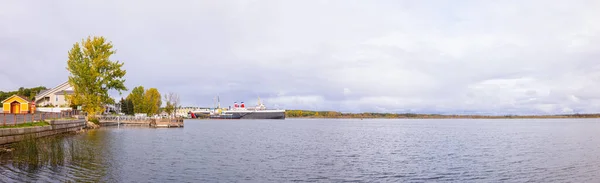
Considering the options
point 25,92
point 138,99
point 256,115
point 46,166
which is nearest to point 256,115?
point 256,115

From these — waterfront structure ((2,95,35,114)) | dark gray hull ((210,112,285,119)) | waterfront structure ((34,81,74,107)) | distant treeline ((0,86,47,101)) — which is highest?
distant treeline ((0,86,47,101))

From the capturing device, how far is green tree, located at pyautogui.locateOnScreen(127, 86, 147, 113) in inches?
4422

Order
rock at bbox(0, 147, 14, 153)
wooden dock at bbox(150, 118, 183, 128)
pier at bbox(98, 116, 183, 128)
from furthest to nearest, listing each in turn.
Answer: wooden dock at bbox(150, 118, 183, 128) < pier at bbox(98, 116, 183, 128) < rock at bbox(0, 147, 14, 153)

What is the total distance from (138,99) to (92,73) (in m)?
61.0

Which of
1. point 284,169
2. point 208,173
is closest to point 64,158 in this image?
point 208,173

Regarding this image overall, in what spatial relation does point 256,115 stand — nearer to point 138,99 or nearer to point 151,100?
point 151,100

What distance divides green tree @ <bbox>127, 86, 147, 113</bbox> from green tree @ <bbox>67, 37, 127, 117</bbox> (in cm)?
5653

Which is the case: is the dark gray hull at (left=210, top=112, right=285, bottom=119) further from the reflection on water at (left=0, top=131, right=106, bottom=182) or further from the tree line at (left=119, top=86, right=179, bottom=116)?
the reflection on water at (left=0, top=131, right=106, bottom=182)

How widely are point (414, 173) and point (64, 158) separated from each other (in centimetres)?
1838

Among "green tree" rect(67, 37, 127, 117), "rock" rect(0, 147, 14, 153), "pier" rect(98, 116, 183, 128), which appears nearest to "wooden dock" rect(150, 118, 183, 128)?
"pier" rect(98, 116, 183, 128)

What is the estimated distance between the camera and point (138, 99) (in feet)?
371

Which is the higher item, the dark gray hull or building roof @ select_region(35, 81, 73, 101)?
building roof @ select_region(35, 81, 73, 101)

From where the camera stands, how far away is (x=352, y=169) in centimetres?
2164

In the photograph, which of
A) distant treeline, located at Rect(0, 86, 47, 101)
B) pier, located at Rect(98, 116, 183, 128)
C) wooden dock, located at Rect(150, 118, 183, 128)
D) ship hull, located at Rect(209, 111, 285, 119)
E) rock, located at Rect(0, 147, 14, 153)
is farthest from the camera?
ship hull, located at Rect(209, 111, 285, 119)
